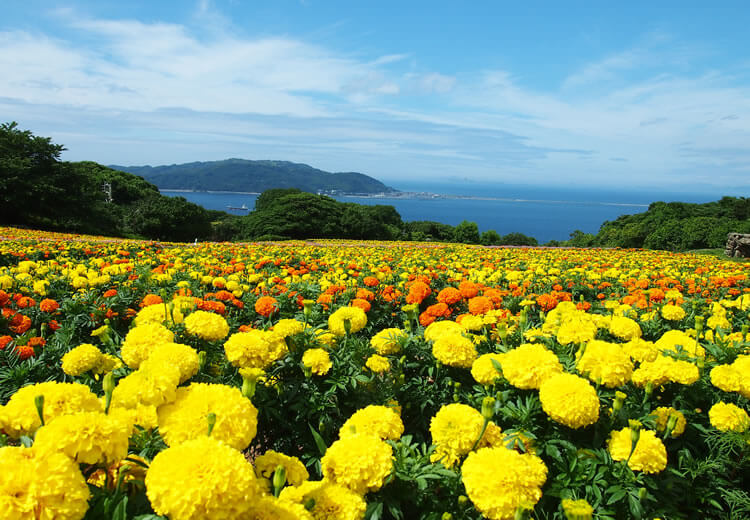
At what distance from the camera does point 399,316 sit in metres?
4.55

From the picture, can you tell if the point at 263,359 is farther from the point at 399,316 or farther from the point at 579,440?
the point at 399,316

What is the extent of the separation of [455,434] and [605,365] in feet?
2.85

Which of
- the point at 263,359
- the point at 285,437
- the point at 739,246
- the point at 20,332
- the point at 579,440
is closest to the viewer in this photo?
the point at 579,440

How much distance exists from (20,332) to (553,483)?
144 inches

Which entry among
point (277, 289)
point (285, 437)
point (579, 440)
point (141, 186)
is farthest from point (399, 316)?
point (141, 186)

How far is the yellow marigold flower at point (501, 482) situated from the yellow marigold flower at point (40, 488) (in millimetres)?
1083

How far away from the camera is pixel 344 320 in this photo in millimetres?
2619

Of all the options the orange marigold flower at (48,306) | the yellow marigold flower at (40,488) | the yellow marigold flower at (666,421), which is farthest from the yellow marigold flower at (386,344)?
the orange marigold flower at (48,306)

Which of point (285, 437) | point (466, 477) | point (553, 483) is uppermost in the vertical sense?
point (466, 477)

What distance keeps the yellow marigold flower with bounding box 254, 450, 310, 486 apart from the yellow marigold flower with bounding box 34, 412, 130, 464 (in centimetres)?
40

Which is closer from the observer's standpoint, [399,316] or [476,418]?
[476,418]

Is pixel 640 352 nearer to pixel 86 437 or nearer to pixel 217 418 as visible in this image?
pixel 217 418

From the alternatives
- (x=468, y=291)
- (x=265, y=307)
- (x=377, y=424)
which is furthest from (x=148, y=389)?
(x=468, y=291)

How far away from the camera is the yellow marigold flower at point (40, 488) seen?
2.90 ft
